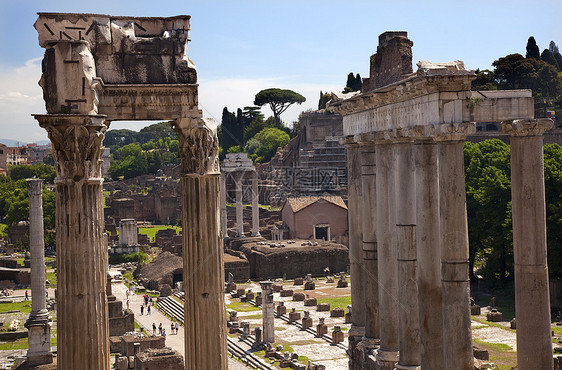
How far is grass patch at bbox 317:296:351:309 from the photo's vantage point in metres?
34.4

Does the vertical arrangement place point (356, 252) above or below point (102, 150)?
below

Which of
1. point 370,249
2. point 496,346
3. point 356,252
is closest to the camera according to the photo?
point 370,249

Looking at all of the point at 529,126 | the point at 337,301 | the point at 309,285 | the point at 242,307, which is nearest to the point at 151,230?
the point at 309,285

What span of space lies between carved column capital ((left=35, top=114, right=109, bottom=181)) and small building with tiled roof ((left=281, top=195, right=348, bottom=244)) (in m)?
46.4

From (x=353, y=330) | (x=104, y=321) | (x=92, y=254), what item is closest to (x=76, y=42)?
(x=92, y=254)

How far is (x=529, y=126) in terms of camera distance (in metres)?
10.3

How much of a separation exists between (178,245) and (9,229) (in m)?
14.3

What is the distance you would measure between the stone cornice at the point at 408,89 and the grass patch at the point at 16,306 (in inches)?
1019

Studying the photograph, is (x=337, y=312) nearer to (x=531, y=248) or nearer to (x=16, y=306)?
(x=16, y=306)

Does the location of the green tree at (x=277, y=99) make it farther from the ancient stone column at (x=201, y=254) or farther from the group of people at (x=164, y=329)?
the ancient stone column at (x=201, y=254)

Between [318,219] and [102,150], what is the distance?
153 feet

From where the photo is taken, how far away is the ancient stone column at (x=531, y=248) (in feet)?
33.9

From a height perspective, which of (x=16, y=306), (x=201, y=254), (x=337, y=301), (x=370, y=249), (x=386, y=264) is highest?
(x=201, y=254)

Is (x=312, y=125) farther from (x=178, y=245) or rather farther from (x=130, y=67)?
(x=130, y=67)
